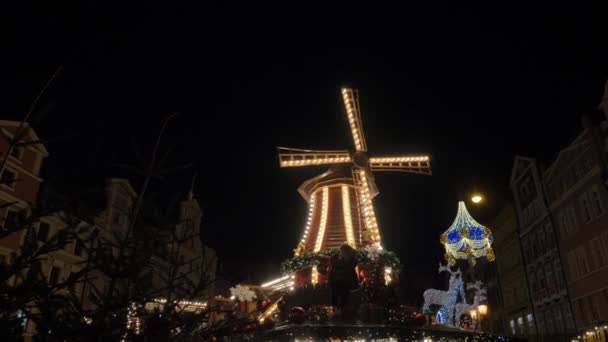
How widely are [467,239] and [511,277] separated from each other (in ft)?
46.5

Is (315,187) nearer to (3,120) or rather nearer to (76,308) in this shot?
(3,120)

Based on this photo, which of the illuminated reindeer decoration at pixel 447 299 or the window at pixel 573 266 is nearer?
the window at pixel 573 266

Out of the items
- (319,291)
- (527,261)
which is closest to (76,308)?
(319,291)

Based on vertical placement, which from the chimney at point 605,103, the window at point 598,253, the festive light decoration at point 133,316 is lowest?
the festive light decoration at point 133,316

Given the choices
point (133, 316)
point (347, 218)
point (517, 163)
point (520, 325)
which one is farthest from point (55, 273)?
point (520, 325)

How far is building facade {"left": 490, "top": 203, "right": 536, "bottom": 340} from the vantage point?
36625mm

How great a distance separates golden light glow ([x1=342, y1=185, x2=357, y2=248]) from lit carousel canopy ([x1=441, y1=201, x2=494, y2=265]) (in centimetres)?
773

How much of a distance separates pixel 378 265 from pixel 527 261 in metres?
23.8

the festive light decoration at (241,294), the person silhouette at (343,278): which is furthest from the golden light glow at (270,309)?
the person silhouette at (343,278)

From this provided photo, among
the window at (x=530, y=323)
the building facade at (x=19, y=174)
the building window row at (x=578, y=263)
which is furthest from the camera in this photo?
the window at (x=530, y=323)

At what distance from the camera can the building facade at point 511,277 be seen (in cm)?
A: 3662

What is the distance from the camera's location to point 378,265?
18.4m

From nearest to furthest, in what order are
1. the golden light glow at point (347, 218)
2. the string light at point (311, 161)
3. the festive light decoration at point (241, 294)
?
the festive light decoration at point (241, 294), the golden light glow at point (347, 218), the string light at point (311, 161)

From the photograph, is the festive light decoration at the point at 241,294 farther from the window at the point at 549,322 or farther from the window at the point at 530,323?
the window at the point at 530,323
